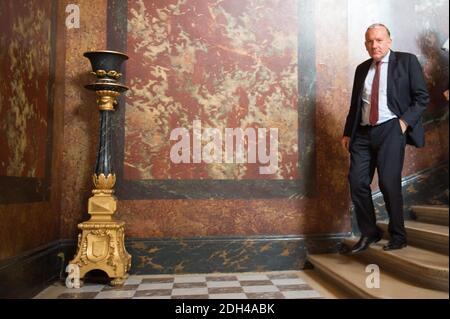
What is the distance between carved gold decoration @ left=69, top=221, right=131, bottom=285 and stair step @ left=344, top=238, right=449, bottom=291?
6.33ft

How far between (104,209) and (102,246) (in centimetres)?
28

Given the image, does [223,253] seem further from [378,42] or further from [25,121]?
[378,42]

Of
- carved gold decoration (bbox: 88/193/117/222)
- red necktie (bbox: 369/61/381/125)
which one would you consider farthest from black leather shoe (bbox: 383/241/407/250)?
carved gold decoration (bbox: 88/193/117/222)

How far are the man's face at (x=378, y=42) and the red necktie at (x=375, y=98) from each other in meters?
0.07

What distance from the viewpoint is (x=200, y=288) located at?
9.53ft

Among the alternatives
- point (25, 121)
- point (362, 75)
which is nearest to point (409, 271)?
point (362, 75)

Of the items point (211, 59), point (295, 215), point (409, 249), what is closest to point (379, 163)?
point (409, 249)

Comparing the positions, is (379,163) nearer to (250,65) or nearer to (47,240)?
(250,65)

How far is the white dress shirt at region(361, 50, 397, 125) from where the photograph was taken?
2.86m

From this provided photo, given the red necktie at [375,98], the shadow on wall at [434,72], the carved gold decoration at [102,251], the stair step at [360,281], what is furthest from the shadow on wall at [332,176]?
the carved gold decoration at [102,251]

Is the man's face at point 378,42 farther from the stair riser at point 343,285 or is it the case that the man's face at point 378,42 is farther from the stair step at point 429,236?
the stair riser at point 343,285

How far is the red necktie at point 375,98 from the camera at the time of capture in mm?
2885

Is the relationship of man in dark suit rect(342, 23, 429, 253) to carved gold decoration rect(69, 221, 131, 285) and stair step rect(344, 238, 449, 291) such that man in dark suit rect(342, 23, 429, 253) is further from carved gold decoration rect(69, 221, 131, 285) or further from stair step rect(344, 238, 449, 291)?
carved gold decoration rect(69, 221, 131, 285)
